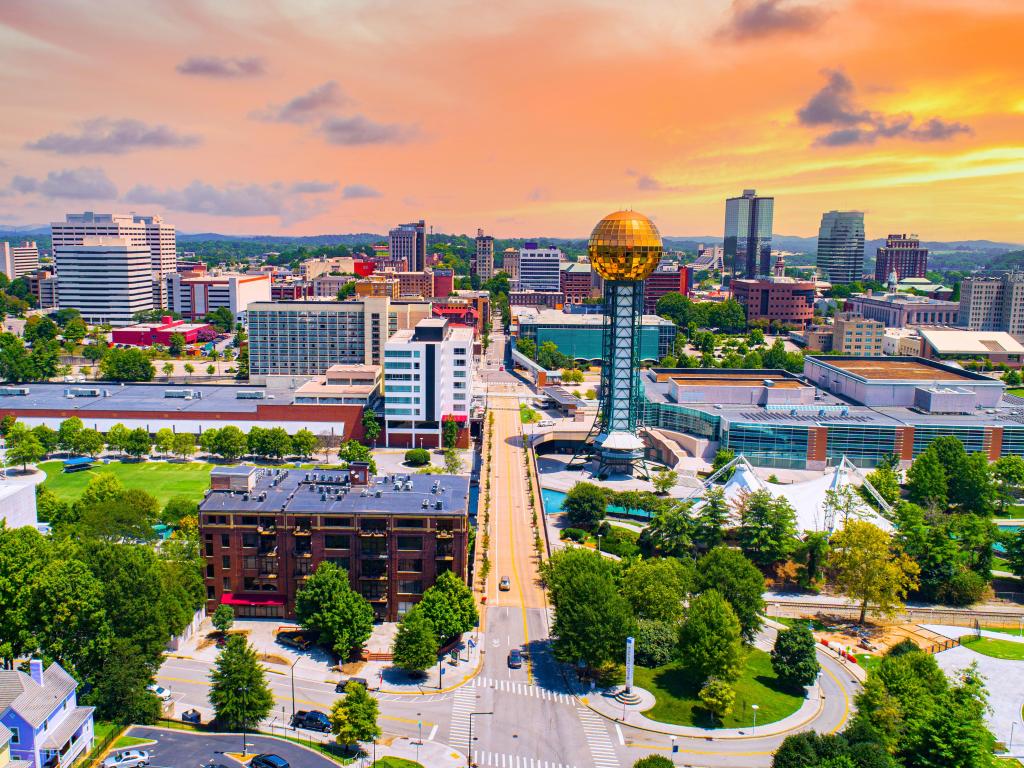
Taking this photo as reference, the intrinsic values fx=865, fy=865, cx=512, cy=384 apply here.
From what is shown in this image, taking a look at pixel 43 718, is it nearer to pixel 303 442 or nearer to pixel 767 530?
pixel 767 530

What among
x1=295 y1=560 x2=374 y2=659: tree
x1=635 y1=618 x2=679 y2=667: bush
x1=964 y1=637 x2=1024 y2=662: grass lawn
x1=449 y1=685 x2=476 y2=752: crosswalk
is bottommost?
x1=449 y1=685 x2=476 y2=752: crosswalk

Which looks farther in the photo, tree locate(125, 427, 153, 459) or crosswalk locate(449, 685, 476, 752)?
tree locate(125, 427, 153, 459)

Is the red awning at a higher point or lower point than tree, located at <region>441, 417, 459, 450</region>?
lower

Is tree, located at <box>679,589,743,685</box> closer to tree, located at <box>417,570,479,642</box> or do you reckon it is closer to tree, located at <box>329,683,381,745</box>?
tree, located at <box>417,570,479,642</box>

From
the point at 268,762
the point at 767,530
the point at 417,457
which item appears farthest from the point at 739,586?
the point at 417,457

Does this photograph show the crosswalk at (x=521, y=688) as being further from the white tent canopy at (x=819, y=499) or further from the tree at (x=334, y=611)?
the white tent canopy at (x=819, y=499)

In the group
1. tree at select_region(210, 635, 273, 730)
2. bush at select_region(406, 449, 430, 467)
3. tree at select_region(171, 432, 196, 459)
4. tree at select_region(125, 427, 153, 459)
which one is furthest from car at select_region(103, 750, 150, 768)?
tree at select_region(125, 427, 153, 459)

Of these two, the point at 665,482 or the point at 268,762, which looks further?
the point at 665,482
